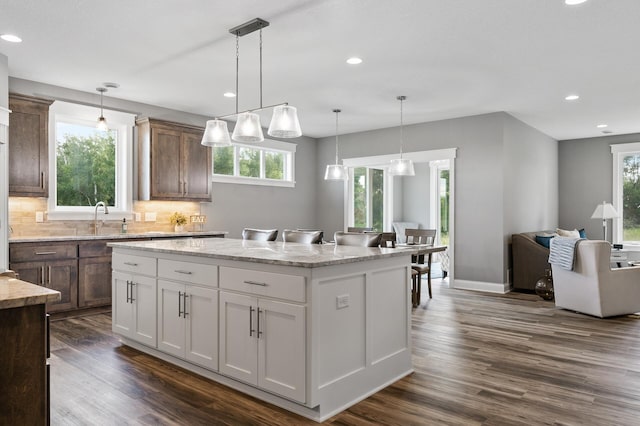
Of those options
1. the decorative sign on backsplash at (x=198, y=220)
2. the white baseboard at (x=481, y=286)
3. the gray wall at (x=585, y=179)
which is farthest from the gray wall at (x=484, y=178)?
the decorative sign on backsplash at (x=198, y=220)

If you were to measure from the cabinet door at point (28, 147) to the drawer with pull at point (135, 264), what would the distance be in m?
1.67

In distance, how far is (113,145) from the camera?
5996 millimetres

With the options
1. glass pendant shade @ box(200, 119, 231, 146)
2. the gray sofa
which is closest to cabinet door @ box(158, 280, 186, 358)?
glass pendant shade @ box(200, 119, 231, 146)

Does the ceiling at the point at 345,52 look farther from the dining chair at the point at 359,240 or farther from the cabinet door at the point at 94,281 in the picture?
the cabinet door at the point at 94,281

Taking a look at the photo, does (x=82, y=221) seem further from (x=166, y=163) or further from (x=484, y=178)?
(x=484, y=178)

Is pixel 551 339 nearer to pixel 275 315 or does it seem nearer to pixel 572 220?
pixel 275 315

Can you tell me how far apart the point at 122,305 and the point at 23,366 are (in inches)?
94.1

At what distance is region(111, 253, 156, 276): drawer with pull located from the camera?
11.7 ft

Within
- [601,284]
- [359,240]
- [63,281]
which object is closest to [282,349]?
[359,240]

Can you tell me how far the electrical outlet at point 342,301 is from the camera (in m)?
2.64

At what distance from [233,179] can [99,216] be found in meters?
2.18

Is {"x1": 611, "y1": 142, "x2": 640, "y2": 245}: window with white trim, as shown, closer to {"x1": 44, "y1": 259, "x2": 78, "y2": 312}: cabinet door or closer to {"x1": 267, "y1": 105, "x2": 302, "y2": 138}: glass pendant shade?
{"x1": 267, "y1": 105, "x2": 302, "y2": 138}: glass pendant shade

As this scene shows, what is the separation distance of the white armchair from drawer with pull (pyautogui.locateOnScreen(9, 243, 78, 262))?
555 centimetres

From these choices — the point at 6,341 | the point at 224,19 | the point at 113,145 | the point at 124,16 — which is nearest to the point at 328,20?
the point at 224,19
